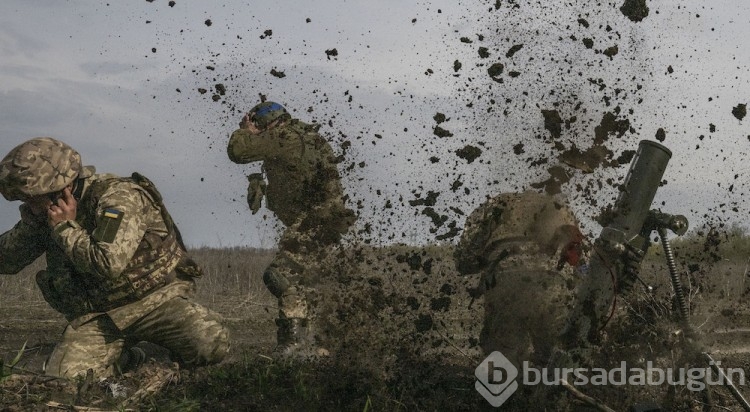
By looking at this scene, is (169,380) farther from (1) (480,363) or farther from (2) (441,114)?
(2) (441,114)

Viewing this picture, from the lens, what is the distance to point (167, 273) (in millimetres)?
6336

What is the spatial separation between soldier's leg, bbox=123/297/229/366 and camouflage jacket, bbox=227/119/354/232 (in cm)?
182

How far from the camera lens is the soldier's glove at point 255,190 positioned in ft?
25.9

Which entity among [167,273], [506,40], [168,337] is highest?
[506,40]

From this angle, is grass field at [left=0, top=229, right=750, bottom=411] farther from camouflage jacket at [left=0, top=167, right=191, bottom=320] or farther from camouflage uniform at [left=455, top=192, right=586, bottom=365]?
camouflage jacket at [left=0, top=167, right=191, bottom=320]

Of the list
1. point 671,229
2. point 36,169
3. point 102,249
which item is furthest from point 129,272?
point 671,229

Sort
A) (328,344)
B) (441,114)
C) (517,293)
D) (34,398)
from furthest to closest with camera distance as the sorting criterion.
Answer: (328,344) → (441,114) → (517,293) → (34,398)

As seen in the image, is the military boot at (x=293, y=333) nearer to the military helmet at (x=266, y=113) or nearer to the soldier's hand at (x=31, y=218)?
the military helmet at (x=266, y=113)

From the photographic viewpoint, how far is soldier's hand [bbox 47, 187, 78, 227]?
5.91m

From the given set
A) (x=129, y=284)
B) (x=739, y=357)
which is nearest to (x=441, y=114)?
(x=129, y=284)

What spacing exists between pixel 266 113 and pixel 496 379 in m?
3.58

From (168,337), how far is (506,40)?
336cm

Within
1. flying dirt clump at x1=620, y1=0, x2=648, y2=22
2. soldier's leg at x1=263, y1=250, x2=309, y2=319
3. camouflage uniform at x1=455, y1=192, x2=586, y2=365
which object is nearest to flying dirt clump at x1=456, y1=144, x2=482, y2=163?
camouflage uniform at x1=455, y1=192, x2=586, y2=365

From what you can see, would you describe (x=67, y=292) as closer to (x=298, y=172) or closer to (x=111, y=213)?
(x=111, y=213)
